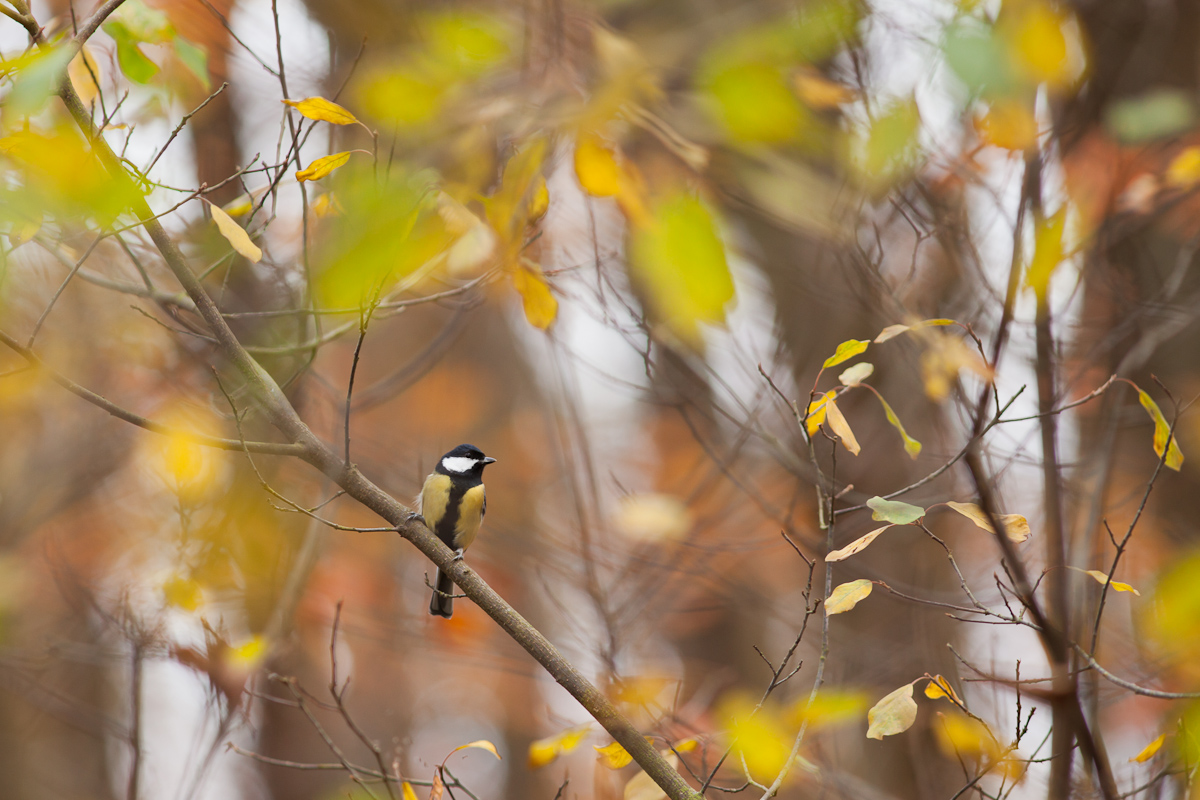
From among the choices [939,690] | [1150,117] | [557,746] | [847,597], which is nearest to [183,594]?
[557,746]

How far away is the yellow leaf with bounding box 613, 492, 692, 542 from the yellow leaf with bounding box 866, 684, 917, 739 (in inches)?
68.3

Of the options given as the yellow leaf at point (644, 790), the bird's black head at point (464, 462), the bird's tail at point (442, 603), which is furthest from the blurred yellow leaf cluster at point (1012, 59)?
the bird's tail at point (442, 603)

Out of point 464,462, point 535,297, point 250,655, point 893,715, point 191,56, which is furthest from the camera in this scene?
point 464,462

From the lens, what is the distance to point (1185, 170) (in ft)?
9.73

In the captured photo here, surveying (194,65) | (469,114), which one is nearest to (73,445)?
(194,65)

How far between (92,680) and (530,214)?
7.12 metres

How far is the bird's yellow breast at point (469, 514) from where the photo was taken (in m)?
3.99

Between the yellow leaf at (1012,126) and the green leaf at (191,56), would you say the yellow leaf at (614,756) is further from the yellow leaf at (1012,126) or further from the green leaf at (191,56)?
the green leaf at (191,56)

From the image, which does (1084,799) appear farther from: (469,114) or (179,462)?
(179,462)

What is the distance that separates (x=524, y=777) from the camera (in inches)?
386

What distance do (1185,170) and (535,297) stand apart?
8.22ft

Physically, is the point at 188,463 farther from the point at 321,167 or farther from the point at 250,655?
the point at 321,167

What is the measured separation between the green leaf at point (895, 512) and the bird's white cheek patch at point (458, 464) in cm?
284

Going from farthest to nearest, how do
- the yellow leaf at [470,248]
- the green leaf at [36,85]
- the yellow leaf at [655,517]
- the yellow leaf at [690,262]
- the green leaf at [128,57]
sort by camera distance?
the yellow leaf at [655,517] < the yellow leaf at [470,248] < the green leaf at [128,57] < the yellow leaf at [690,262] < the green leaf at [36,85]
